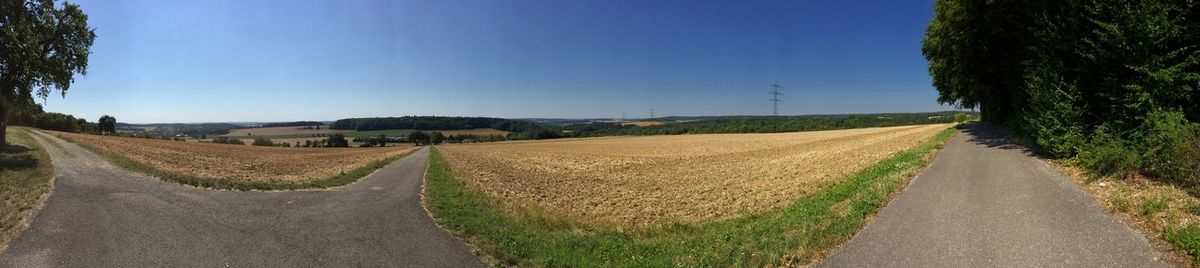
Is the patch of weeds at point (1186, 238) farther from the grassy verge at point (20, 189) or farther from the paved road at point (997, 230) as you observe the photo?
the grassy verge at point (20, 189)

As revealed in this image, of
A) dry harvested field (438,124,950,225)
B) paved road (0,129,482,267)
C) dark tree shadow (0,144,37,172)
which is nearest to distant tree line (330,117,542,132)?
dry harvested field (438,124,950,225)

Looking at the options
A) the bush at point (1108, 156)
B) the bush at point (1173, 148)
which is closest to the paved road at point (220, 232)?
the bush at point (1173, 148)

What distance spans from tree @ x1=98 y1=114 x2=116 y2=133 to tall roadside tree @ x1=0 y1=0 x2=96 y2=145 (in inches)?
3983

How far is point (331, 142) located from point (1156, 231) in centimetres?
12049

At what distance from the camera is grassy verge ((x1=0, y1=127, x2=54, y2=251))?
9.80 metres

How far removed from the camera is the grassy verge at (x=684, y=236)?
7.74 metres

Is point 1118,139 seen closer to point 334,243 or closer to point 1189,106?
point 1189,106

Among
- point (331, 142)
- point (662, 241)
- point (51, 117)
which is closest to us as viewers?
point (662, 241)

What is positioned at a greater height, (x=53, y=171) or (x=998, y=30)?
(x=998, y=30)

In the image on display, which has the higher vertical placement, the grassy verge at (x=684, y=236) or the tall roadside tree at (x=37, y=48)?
the tall roadside tree at (x=37, y=48)

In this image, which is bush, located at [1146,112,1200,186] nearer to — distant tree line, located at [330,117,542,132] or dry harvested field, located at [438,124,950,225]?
dry harvested field, located at [438,124,950,225]

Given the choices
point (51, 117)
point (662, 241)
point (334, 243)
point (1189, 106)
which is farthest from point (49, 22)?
point (51, 117)

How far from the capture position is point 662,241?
10.0 metres

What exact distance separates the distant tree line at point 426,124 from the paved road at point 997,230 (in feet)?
512
